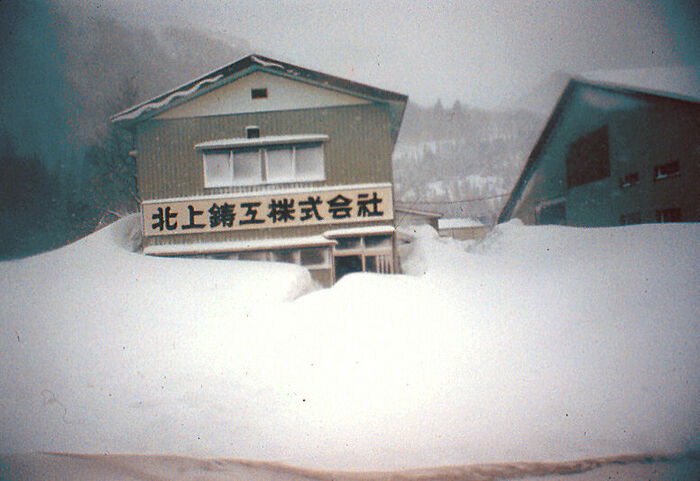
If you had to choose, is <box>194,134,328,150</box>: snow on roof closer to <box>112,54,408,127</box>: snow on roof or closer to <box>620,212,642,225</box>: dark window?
<box>112,54,408,127</box>: snow on roof

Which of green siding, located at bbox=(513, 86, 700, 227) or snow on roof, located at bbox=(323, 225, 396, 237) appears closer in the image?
green siding, located at bbox=(513, 86, 700, 227)

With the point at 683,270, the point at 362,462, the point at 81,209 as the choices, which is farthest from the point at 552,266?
the point at 81,209

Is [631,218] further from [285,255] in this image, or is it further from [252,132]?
[252,132]

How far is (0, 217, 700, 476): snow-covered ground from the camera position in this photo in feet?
9.48

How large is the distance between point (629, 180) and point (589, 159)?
193 centimetres

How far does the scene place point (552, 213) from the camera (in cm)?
913

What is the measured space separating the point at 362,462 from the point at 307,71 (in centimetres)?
1038

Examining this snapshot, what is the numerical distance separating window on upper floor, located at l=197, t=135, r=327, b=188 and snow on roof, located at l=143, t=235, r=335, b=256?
1874mm

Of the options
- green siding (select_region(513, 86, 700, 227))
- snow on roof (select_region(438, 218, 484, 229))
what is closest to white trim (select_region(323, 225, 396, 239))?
green siding (select_region(513, 86, 700, 227))

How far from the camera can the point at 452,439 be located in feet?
9.67

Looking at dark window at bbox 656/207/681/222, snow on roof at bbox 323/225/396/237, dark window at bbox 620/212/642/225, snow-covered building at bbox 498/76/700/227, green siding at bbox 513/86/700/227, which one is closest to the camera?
snow-covered building at bbox 498/76/700/227

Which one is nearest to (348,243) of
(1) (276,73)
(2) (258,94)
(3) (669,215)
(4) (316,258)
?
(4) (316,258)

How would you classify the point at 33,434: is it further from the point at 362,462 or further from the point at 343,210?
the point at 343,210

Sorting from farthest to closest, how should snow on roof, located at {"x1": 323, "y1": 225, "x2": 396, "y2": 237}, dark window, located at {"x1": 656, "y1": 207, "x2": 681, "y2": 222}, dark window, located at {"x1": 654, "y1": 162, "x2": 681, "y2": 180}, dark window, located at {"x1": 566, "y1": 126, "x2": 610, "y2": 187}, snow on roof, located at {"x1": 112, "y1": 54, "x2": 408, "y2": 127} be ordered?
snow on roof, located at {"x1": 323, "y1": 225, "x2": 396, "y2": 237} < snow on roof, located at {"x1": 112, "y1": 54, "x2": 408, "y2": 127} < dark window, located at {"x1": 656, "y1": 207, "x2": 681, "y2": 222} < dark window, located at {"x1": 654, "y1": 162, "x2": 681, "y2": 180} < dark window, located at {"x1": 566, "y1": 126, "x2": 610, "y2": 187}
